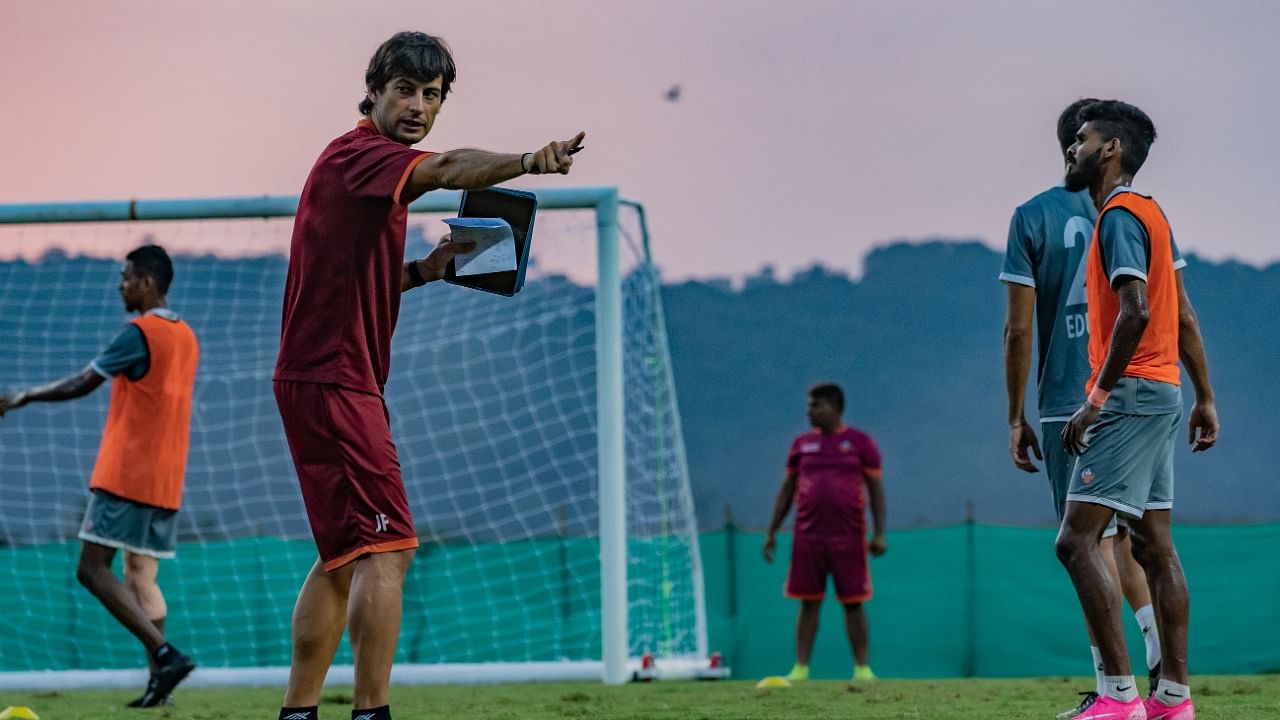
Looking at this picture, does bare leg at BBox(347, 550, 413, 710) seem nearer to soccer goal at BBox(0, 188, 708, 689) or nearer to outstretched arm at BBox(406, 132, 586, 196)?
outstretched arm at BBox(406, 132, 586, 196)

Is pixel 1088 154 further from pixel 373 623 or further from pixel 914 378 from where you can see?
pixel 914 378

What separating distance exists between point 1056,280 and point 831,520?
4.03 meters

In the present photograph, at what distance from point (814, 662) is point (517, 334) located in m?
3.47

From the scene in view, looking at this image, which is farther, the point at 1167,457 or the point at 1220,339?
the point at 1220,339

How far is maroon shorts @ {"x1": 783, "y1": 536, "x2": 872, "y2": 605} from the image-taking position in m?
8.34

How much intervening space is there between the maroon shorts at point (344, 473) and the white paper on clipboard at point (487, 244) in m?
0.45

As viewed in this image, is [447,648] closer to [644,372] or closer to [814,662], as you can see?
[644,372]

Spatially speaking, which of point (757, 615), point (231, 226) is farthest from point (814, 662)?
point (231, 226)

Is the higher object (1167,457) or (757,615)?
(1167,457)

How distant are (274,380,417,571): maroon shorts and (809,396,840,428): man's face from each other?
5250 millimetres

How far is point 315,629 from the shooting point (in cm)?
350

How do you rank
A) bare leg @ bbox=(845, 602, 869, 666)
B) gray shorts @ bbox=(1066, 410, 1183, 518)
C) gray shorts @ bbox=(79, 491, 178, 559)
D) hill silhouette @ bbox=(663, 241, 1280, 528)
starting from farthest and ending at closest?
hill silhouette @ bbox=(663, 241, 1280, 528) → bare leg @ bbox=(845, 602, 869, 666) → gray shorts @ bbox=(79, 491, 178, 559) → gray shorts @ bbox=(1066, 410, 1183, 518)

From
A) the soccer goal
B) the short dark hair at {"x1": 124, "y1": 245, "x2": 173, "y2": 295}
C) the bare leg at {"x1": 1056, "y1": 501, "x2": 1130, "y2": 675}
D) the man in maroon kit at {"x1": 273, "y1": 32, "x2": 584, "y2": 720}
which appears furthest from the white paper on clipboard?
the soccer goal

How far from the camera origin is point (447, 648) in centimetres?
913
